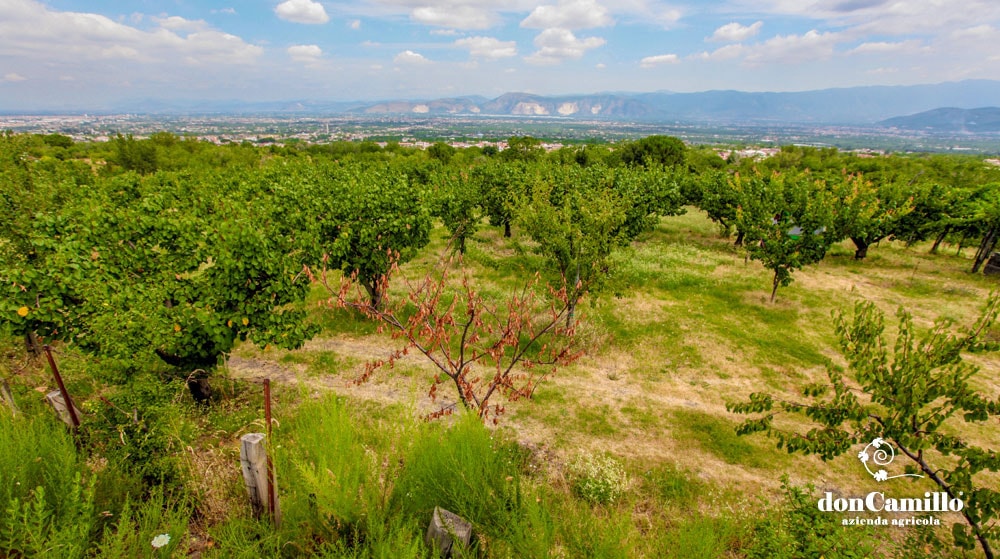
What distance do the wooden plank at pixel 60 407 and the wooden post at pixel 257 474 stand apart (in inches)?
131

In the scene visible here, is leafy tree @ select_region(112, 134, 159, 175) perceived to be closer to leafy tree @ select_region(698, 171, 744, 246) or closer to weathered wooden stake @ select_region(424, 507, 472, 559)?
leafy tree @ select_region(698, 171, 744, 246)

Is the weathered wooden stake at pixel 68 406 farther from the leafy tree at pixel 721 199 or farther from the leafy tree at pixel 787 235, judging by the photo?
the leafy tree at pixel 721 199

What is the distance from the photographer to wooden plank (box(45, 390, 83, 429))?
573 cm

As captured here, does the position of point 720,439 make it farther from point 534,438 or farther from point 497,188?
point 497,188

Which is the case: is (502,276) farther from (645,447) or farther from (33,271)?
(33,271)

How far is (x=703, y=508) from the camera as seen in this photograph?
27.3 ft

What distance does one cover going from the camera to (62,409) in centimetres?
589

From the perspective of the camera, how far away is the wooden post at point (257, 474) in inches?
179

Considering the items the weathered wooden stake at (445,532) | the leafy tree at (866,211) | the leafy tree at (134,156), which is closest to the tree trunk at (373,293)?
the weathered wooden stake at (445,532)

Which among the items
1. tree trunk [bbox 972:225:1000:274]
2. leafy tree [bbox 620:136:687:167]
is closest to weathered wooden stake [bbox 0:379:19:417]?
tree trunk [bbox 972:225:1000:274]

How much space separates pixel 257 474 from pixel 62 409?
3.62 metres

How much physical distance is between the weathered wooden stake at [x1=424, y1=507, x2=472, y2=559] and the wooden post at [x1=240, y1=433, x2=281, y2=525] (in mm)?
1753

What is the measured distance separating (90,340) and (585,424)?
35.4ft

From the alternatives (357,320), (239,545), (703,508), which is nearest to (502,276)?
(357,320)
